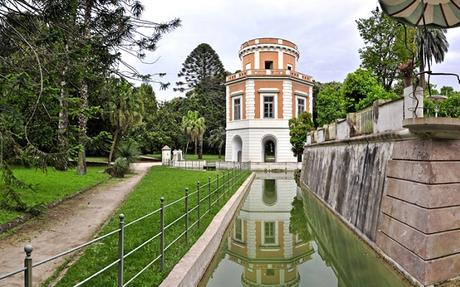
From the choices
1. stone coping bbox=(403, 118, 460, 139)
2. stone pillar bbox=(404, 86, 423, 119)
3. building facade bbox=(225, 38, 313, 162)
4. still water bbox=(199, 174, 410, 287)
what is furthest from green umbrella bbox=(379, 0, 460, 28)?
building facade bbox=(225, 38, 313, 162)

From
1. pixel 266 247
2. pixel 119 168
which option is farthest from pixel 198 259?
→ pixel 119 168

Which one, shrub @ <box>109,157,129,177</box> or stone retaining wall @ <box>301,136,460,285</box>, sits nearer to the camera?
stone retaining wall @ <box>301,136,460,285</box>

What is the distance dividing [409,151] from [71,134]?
27.4 ft

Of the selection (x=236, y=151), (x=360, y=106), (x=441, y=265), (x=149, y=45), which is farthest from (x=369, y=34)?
(x=441, y=265)

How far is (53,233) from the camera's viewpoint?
25.0 ft

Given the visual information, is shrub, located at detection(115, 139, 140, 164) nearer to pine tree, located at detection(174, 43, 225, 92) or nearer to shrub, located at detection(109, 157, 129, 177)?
shrub, located at detection(109, 157, 129, 177)

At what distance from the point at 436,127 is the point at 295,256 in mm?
4002

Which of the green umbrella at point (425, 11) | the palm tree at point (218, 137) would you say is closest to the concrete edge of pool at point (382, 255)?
the green umbrella at point (425, 11)

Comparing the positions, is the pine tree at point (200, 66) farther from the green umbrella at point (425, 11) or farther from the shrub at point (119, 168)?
the green umbrella at point (425, 11)

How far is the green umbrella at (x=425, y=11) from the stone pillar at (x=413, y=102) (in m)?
1.01

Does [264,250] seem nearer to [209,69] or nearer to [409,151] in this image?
[409,151]

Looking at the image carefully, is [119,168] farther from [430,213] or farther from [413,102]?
[430,213]

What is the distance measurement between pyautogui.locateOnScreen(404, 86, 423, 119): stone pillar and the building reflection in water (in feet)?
10.8

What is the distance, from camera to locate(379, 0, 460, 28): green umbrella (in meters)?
5.36
